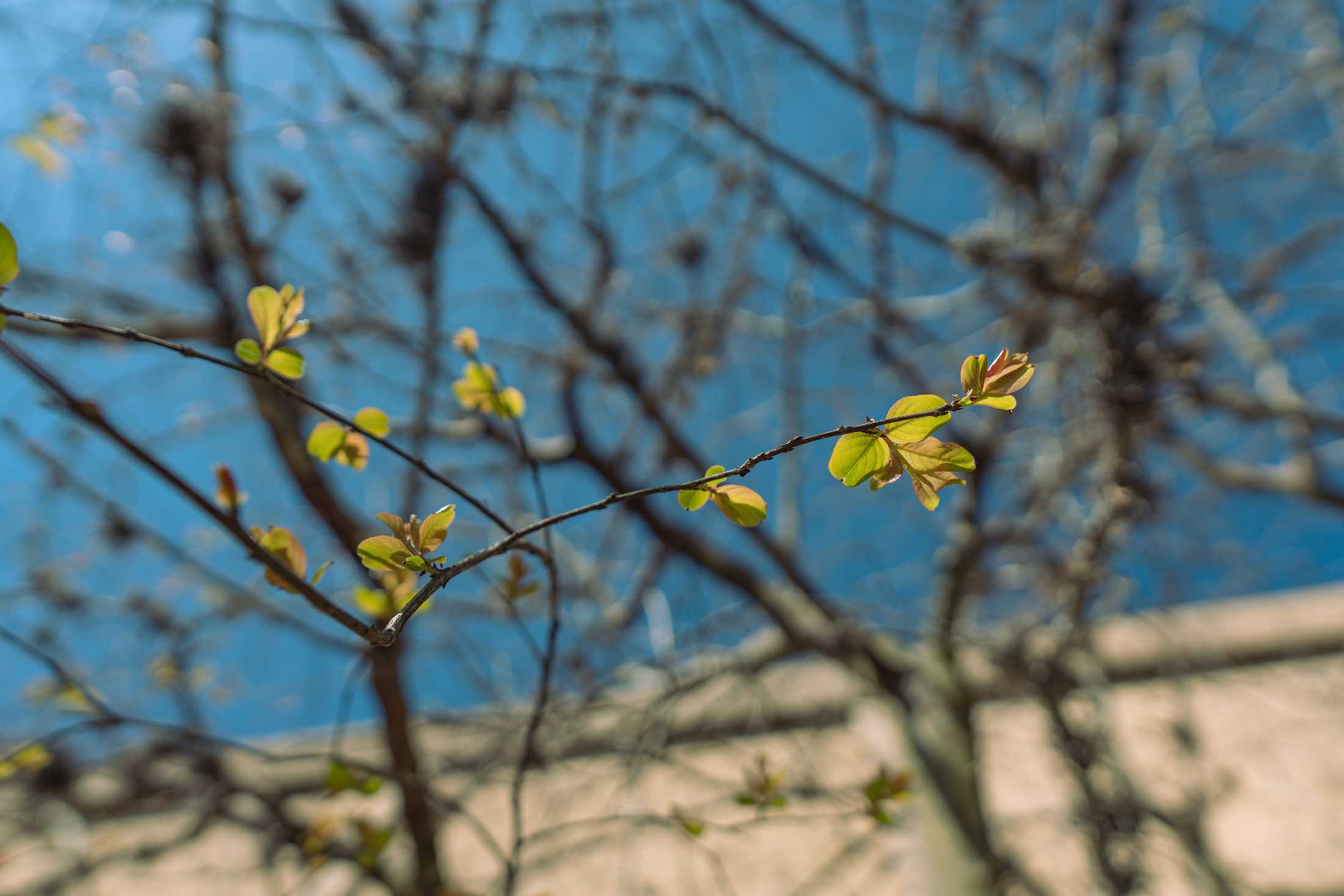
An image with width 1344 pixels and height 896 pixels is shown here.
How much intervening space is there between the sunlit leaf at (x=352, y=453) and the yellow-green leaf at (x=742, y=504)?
0.31 meters

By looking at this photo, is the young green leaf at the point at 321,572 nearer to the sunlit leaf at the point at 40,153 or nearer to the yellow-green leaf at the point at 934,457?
the yellow-green leaf at the point at 934,457

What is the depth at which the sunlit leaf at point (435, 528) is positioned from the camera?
1.28ft

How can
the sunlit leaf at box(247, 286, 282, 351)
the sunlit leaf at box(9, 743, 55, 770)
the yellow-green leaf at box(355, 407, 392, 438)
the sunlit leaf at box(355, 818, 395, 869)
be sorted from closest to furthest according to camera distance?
the sunlit leaf at box(247, 286, 282, 351) → the yellow-green leaf at box(355, 407, 392, 438) → the sunlit leaf at box(9, 743, 55, 770) → the sunlit leaf at box(355, 818, 395, 869)

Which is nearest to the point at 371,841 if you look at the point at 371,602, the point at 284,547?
the point at 371,602

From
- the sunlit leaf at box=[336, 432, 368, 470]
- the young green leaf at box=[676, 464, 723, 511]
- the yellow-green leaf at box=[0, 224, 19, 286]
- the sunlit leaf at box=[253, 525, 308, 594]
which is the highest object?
the sunlit leaf at box=[336, 432, 368, 470]

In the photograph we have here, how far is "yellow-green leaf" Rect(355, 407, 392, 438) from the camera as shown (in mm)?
555

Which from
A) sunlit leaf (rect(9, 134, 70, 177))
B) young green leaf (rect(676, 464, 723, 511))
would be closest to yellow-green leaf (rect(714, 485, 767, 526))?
young green leaf (rect(676, 464, 723, 511))

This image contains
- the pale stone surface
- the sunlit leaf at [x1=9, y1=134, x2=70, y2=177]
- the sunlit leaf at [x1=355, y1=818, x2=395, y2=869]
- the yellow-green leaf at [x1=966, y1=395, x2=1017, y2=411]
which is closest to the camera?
the yellow-green leaf at [x1=966, y1=395, x2=1017, y2=411]

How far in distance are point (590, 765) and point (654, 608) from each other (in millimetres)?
528

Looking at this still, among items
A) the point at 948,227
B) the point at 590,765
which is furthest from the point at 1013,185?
the point at 590,765

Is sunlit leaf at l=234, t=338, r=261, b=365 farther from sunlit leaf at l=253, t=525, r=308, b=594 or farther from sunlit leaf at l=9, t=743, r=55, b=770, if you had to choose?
sunlit leaf at l=9, t=743, r=55, b=770

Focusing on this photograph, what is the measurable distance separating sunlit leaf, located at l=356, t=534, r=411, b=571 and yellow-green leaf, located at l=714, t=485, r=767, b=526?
179mm

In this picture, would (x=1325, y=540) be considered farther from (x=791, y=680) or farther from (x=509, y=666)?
(x=509, y=666)

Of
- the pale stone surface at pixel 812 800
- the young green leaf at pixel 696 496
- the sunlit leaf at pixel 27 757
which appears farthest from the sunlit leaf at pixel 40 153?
the young green leaf at pixel 696 496
